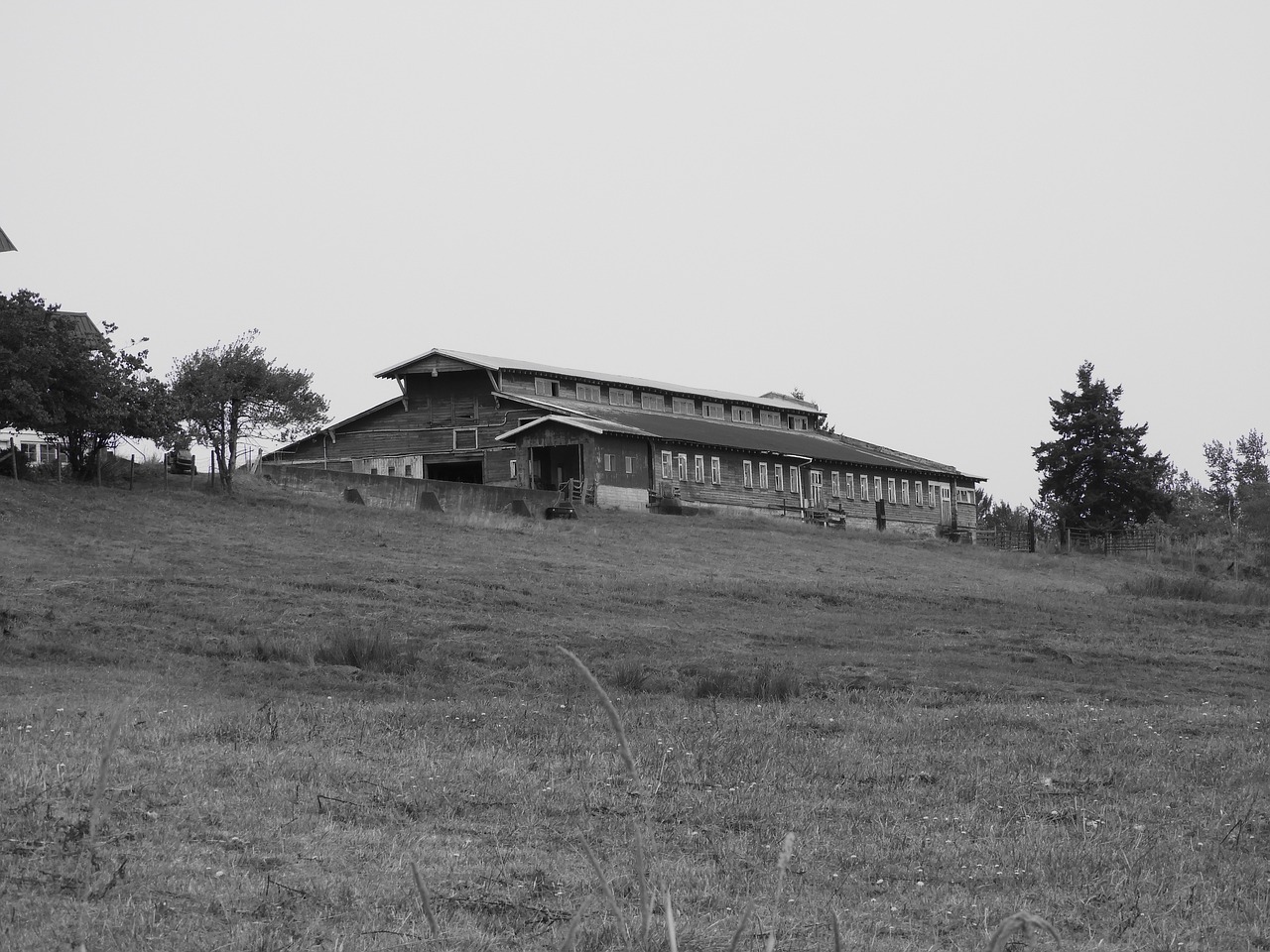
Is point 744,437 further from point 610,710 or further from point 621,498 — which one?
point 610,710

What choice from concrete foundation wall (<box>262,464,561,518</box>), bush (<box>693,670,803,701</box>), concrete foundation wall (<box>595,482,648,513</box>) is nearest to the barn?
concrete foundation wall (<box>595,482,648,513</box>)

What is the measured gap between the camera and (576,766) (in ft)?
42.9

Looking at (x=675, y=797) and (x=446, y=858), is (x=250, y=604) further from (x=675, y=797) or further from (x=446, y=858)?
(x=446, y=858)

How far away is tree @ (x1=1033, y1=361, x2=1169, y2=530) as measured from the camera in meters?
86.7

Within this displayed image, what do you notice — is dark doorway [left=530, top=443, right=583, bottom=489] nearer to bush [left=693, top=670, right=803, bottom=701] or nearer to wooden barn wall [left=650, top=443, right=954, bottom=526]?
wooden barn wall [left=650, top=443, right=954, bottom=526]

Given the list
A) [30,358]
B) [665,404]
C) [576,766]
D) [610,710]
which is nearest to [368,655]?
[576,766]

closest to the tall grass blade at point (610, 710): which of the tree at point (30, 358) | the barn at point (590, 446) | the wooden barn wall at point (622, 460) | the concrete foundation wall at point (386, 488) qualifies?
the tree at point (30, 358)

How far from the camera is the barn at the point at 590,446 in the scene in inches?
2566

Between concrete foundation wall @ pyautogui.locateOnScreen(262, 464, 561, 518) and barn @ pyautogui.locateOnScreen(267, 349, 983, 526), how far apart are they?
10150 mm

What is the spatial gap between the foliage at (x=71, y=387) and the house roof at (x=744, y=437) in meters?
22.6

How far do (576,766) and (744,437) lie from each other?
206 feet

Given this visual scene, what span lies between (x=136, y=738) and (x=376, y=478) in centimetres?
3823

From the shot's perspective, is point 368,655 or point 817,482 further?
point 817,482

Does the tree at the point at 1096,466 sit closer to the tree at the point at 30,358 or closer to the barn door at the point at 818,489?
the barn door at the point at 818,489
